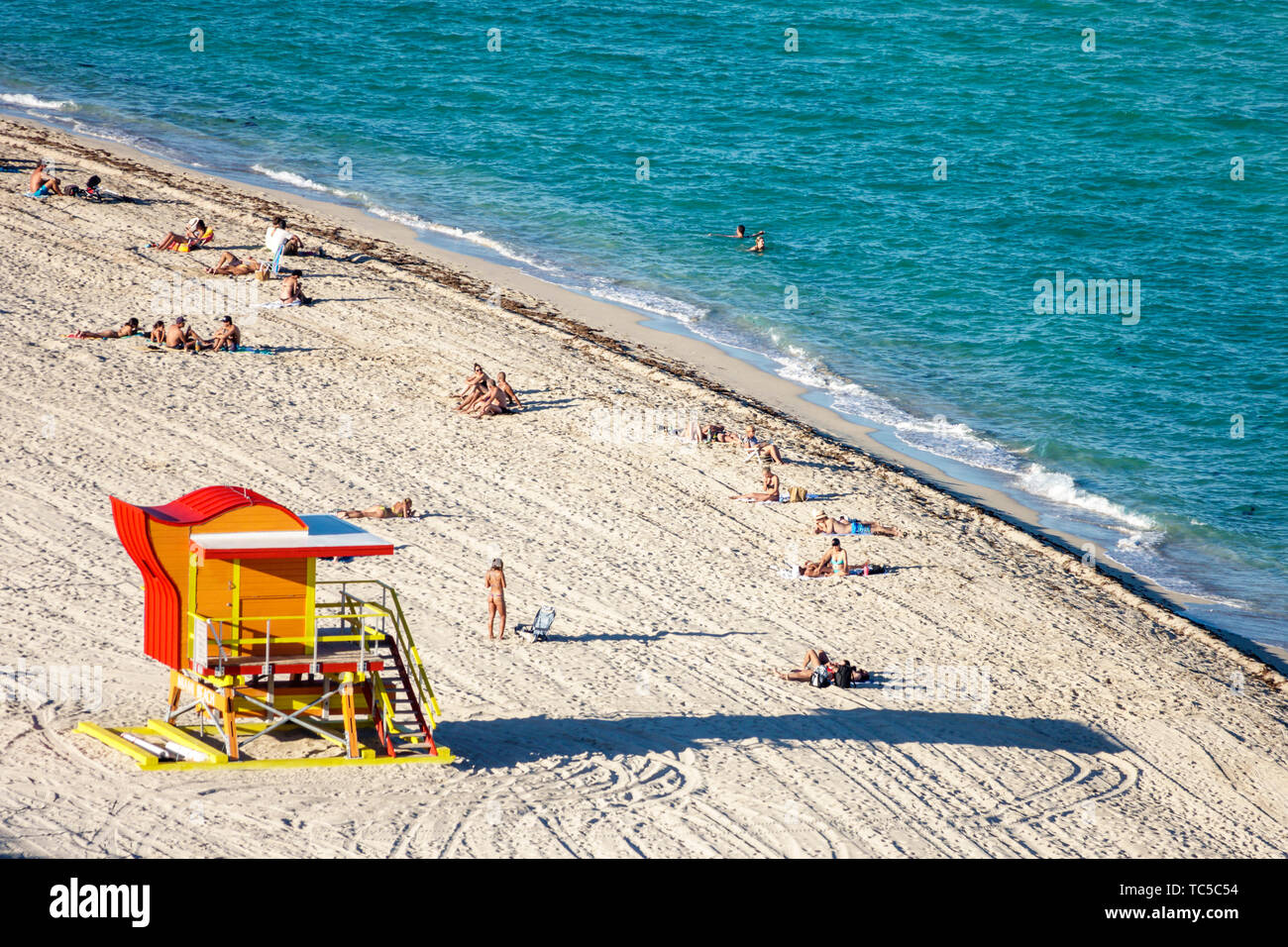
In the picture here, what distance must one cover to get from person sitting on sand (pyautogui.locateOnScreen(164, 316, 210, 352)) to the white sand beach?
39 cm

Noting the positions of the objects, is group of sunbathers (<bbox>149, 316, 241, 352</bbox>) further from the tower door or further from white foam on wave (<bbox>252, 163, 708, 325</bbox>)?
the tower door

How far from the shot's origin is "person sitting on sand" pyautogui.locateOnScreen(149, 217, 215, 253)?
2772 centimetres

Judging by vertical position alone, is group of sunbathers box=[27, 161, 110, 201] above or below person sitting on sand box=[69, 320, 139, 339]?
above

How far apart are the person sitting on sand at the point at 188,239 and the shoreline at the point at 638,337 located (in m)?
2.98

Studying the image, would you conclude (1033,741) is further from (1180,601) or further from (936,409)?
(936,409)

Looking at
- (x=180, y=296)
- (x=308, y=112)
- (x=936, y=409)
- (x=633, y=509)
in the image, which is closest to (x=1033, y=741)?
(x=633, y=509)

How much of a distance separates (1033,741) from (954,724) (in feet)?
3.13

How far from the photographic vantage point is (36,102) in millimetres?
40281

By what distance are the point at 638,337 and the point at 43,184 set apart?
47.2ft

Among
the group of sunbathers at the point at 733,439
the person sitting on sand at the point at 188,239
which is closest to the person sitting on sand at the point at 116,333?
the person sitting on sand at the point at 188,239

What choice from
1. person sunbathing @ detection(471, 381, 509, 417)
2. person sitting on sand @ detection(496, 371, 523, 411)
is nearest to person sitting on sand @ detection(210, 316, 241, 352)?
person sunbathing @ detection(471, 381, 509, 417)

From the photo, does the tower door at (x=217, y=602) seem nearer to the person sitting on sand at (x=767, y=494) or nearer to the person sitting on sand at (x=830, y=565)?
the person sitting on sand at (x=830, y=565)

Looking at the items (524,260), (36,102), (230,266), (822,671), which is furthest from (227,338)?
(36,102)
